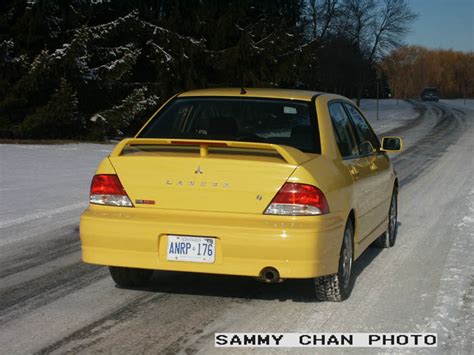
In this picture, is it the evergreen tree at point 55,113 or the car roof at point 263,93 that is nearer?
the car roof at point 263,93

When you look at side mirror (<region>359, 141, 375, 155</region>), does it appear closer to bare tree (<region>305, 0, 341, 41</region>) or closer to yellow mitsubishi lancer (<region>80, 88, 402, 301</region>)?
yellow mitsubishi lancer (<region>80, 88, 402, 301</region>)

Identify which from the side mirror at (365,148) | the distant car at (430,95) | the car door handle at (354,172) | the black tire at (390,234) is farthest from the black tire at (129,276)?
the distant car at (430,95)

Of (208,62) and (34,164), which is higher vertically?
(208,62)

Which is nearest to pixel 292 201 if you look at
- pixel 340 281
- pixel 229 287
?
pixel 340 281

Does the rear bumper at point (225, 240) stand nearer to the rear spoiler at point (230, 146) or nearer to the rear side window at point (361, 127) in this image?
the rear spoiler at point (230, 146)

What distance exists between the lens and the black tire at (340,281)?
17.2 feet

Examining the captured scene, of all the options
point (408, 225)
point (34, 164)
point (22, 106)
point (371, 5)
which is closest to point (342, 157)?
point (408, 225)

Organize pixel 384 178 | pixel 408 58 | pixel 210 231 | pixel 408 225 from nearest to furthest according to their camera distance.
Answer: pixel 210 231
pixel 384 178
pixel 408 225
pixel 408 58

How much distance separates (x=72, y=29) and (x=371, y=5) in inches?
2066

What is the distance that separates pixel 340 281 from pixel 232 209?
41.1 inches

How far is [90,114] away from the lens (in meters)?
22.2

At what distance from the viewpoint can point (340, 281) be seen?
527 cm

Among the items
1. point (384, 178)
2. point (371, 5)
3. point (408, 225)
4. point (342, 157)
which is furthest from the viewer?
point (371, 5)

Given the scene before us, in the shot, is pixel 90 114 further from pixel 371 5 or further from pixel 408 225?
pixel 371 5
